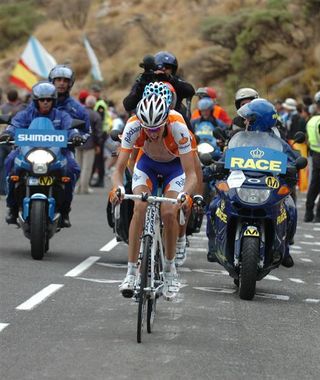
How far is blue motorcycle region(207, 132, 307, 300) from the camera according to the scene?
11.1 m

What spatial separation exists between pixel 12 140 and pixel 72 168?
2.43 ft

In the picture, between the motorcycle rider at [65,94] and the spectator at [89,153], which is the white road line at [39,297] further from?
the spectator at [89,153]

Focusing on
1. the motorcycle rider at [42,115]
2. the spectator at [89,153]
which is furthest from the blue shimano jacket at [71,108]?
the spectator at [89,153]

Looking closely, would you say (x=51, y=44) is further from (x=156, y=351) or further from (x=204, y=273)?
(x=156, y=351)

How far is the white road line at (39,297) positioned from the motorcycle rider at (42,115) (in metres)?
2.60

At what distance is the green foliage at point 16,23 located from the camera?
78.1m

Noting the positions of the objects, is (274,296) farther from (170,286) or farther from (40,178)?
(40,178)

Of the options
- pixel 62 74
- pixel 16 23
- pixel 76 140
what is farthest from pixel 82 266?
pixel 16 23

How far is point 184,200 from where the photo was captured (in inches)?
358

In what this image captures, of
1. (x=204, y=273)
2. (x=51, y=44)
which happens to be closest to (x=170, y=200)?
(x=204, y=273)

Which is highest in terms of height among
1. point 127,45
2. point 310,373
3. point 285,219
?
point 127,45

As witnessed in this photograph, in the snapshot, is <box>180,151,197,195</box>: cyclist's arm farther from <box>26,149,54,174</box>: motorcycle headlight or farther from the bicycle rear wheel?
<box>26,149,54,174</box>: motorcycle headlight

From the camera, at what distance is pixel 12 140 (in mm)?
14148

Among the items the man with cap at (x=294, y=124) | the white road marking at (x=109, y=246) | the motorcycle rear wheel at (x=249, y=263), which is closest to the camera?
the motorcycle rear wheel at (x=249, y=263)
